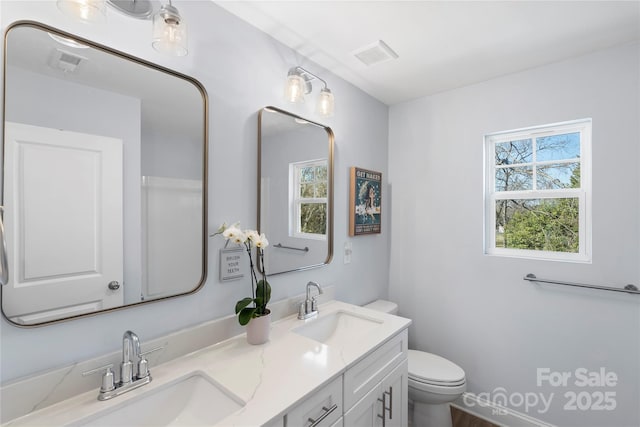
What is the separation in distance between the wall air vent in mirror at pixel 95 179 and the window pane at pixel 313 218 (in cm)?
64

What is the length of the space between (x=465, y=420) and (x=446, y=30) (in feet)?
7.95

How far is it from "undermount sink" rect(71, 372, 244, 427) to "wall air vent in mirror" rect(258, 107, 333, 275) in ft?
2.02

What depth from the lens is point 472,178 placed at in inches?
81.6

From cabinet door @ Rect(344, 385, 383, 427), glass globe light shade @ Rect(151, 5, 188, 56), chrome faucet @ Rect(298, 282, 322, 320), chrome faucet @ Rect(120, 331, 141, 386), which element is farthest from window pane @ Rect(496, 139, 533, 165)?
chrome faucet @ Rect(120, 331, 141, 386)

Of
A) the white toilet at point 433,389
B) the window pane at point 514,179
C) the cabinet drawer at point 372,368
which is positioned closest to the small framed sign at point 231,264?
the cabinet drawer at point 372,368

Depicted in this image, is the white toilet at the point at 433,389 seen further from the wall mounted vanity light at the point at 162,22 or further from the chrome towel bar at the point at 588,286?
the wall mounted vanity light at the point at 162,22

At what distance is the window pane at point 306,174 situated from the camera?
175 cm

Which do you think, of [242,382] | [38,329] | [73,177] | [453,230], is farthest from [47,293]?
[453,230]

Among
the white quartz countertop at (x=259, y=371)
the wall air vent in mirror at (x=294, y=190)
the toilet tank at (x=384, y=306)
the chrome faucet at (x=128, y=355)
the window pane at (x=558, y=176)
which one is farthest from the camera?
the toilet tank at (x=384, y=306)

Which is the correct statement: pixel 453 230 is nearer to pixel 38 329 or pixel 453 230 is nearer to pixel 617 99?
pixel 617 99

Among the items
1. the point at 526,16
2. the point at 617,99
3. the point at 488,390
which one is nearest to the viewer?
the point at 526,16

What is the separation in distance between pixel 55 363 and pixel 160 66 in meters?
1.06

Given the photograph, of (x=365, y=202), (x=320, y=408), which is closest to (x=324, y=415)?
(x=320, y=408)

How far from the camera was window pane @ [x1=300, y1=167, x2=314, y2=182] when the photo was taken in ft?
5.73
